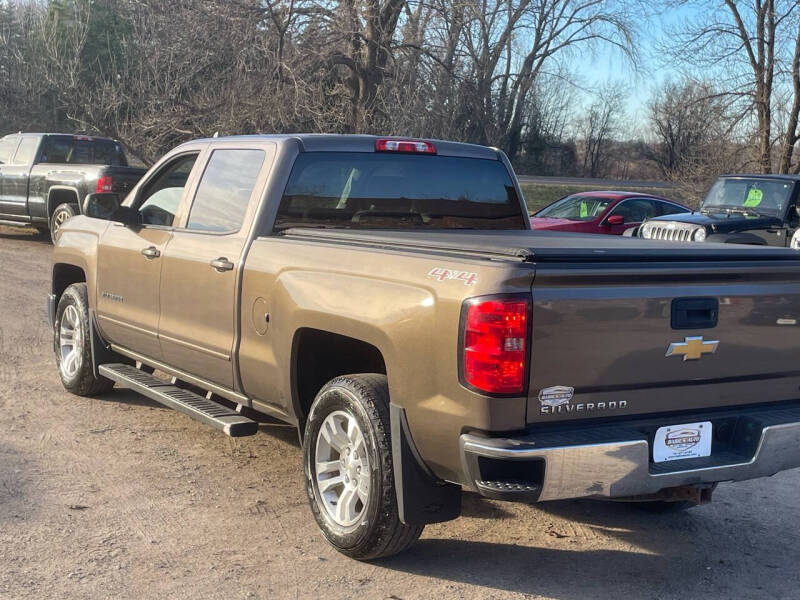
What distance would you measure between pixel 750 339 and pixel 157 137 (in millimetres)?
19249

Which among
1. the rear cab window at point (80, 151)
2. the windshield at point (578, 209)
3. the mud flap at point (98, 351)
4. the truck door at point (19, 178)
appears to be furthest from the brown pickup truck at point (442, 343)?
the truck door at point (19, 178)

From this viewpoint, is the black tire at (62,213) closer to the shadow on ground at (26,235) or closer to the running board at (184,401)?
the shadow on ground at (26,235)

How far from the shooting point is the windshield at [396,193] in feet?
17.4

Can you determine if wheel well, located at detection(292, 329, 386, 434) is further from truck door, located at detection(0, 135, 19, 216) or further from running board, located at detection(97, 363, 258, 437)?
truck door, located at detection(0, 135, 19, 216)

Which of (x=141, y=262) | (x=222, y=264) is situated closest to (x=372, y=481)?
(x=222, y=264)

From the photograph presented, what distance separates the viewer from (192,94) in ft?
A: 70.9

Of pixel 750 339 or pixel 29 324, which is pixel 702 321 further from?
pixel 29 324

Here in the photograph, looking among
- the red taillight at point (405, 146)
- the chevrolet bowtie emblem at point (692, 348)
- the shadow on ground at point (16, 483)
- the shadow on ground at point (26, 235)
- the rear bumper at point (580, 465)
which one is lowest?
the shadow on ground at point (16, 483)

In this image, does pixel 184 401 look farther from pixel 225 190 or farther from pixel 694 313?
pixel 694 313

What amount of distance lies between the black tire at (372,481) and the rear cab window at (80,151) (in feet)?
43.4

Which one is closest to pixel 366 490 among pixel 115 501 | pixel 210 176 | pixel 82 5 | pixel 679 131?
pixel 115 501

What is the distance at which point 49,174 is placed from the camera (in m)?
16.1

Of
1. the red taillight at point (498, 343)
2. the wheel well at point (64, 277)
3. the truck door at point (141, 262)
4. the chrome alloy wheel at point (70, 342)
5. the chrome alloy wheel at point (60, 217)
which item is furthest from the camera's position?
the chrome alloy wheel at point (60, 217)

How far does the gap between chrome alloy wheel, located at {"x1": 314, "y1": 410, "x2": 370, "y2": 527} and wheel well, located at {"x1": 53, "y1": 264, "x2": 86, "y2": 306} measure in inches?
137
